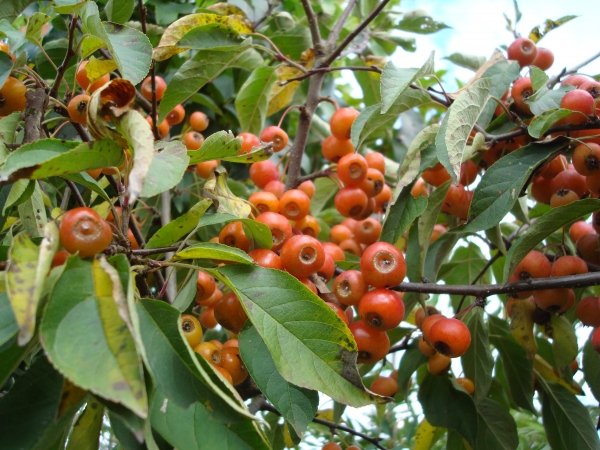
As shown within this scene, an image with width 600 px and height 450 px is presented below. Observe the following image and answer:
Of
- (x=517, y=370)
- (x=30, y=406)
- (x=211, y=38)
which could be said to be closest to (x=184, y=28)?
(x=211, y=38)

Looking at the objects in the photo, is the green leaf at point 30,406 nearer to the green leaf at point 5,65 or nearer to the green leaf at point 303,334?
the green leaf at point 303,334

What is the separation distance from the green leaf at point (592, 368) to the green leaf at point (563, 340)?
0.17 meters

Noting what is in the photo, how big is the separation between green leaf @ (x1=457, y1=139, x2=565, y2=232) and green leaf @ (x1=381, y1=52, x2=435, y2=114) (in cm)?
36

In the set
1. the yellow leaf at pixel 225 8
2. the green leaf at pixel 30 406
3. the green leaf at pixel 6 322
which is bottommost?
the green leaf at pixel 30 406

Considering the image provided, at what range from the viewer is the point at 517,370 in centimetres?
206

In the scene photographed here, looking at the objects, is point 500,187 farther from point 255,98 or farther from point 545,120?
point 255,98

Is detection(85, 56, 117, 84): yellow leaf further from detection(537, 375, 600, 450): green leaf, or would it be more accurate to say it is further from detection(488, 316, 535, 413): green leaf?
detection(537, 375, 600, 450): green leaf

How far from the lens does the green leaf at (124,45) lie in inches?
51.0

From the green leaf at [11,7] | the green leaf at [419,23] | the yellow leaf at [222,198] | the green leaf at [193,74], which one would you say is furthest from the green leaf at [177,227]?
the green leaf at [419,23]

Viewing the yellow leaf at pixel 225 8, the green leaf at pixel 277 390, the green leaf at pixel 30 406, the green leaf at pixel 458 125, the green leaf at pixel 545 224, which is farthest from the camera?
the yellow leaf at pixel 225 8

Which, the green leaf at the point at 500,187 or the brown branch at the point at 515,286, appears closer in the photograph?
the brown branch at the point at 515,286

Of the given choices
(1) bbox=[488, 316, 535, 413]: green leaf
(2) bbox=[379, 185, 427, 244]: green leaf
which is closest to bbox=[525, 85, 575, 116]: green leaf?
(2) bbox=[379, 185, 427, 244]: green leaf

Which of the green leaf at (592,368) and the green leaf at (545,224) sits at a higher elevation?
the green leaf at (545,224)

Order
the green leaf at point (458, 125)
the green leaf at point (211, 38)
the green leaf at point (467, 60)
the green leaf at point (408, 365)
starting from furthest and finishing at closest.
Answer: the green leaf at point (467, 60) < the green leaf at point (408, 365) < the green leaf at point (211, 38) < the green leaf at point (458, 125)
